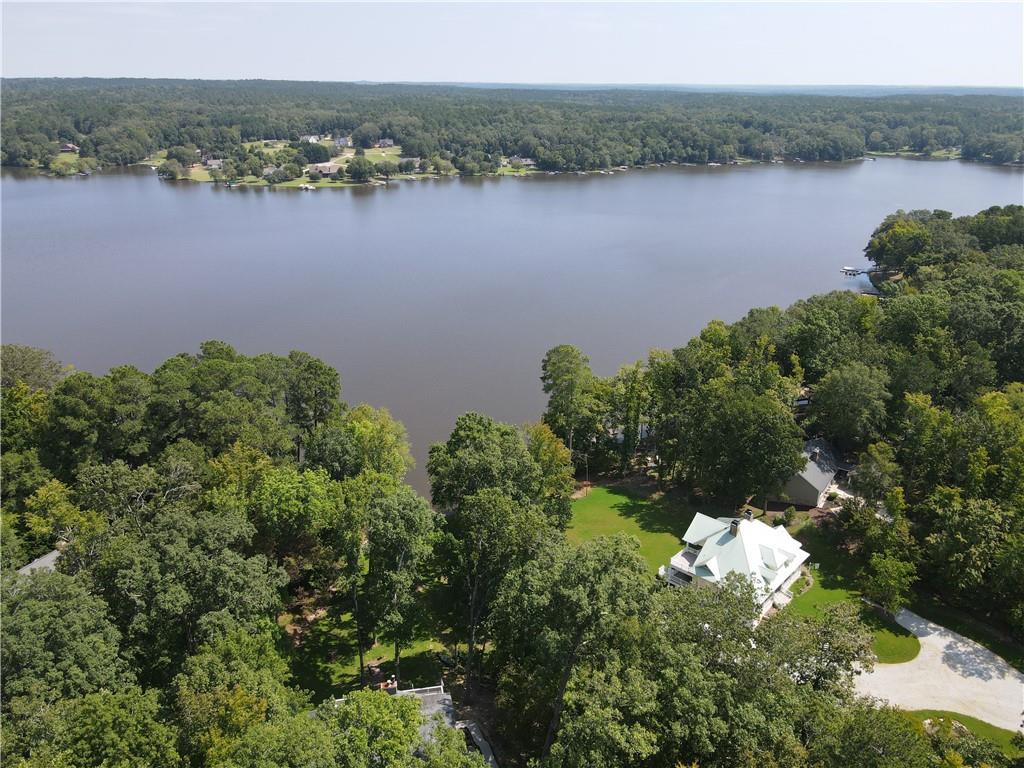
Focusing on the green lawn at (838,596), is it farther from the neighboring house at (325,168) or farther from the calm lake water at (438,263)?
the neighboring house at (325,168)

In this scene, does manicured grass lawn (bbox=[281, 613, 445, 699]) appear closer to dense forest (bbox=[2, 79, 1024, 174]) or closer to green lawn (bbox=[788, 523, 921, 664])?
green lawn (bbox=[788, 523, 921, 664])

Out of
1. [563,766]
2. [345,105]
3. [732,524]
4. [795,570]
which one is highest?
[345,105]

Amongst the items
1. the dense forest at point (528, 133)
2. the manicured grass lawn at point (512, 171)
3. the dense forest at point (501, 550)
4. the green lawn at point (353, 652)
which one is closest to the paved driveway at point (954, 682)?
the dense forest at point (501, 550)

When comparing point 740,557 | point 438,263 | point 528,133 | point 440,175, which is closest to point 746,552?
point 740,557

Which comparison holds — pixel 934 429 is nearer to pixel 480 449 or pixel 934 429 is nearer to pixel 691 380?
pixel 691 380

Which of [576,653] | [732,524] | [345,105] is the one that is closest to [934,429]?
[732,524]

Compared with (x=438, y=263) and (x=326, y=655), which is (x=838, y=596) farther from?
(x=438, y=263)

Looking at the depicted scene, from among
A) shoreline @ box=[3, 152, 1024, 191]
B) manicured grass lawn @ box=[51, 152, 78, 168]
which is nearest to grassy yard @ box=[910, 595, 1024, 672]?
shoreline @ box=[3, 152, 1024, 191]
